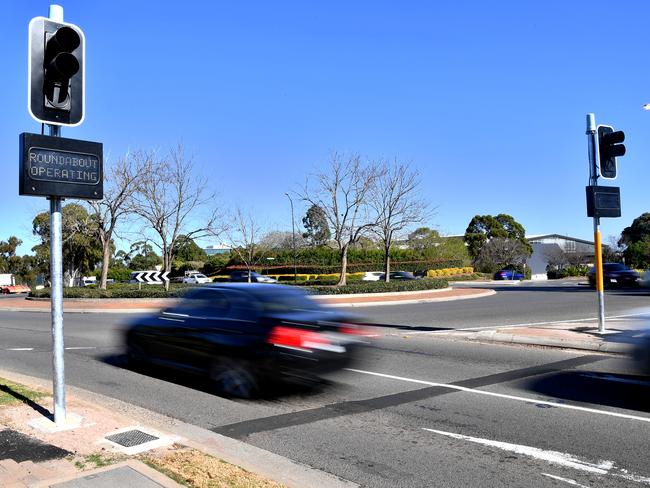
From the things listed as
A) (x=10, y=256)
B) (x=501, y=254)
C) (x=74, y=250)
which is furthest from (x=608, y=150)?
(x=10, y=256)

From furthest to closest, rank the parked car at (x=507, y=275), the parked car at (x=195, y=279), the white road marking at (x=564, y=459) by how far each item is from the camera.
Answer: the parked car at (x=507, y=275) → the parked car at (x=195, y=279) → the white road marking at (x=564, y=459)

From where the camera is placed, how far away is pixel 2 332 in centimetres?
1647

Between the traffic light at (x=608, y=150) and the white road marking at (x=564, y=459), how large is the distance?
30.1 feet

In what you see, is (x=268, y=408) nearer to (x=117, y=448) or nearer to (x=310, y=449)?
(x=310, y=449)

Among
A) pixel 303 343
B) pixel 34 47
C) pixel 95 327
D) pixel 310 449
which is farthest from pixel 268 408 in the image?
A: pixel 95 327

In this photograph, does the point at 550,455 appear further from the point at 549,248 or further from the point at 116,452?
the point at 549,248

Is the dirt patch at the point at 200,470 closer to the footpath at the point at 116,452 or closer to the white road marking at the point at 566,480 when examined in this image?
the footpath at the point at 116,452

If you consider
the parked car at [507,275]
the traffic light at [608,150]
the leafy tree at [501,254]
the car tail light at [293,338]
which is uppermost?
the traffic light at [608,150]

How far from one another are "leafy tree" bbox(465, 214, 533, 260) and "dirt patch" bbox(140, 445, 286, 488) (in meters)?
75.6

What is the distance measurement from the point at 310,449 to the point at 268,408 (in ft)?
5.44

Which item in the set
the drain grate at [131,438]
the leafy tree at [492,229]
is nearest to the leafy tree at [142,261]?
the leafy tree at [492,229]

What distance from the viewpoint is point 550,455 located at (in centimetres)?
512

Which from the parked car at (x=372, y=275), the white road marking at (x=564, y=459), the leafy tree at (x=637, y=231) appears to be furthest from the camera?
the leafy tree at (x=637, y=231)

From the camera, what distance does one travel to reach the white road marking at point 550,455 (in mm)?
4816
